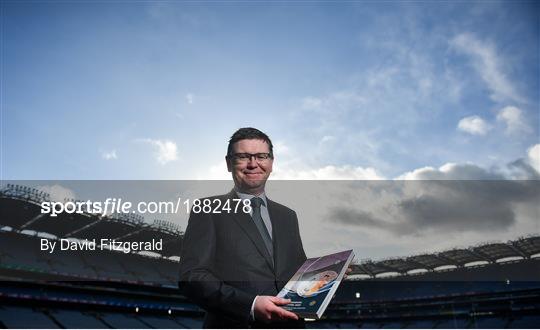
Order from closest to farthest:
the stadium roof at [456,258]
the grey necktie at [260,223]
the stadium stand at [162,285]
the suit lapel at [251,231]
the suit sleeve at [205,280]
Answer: the suit sleeve at [205,280] < the suit lapel at [251,231] < the grey necktie at [260,223] < the stadium stand at [162,285] < the stadium roof at [456,258]

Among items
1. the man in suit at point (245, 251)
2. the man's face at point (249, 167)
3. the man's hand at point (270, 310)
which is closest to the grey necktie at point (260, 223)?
the man in suit at point (245, 251)

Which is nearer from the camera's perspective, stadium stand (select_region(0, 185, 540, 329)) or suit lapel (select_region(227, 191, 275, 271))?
suit lapel (select_region(227, 191, 275, 271))

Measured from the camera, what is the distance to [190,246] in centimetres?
291

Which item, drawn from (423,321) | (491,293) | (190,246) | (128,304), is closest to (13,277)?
(128,304)

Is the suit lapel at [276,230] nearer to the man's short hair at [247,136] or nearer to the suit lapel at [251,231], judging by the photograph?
the suit lapel at [251,231]

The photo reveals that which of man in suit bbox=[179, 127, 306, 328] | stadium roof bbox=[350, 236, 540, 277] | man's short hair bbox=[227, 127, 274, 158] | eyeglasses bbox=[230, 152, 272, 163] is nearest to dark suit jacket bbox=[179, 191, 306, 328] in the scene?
man in suit bbox=[179, 127, 306, 328]

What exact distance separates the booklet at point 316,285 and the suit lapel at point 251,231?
360 mm

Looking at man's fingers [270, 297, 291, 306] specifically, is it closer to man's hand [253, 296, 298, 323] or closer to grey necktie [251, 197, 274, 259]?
man's hand [253, 296, 298, 323]

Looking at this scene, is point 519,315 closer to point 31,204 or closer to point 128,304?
point 128,304

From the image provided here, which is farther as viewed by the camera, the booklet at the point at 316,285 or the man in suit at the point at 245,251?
the man in suit at the point at 245,251

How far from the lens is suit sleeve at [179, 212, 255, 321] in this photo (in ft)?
8.47

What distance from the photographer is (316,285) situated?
2.44 metres

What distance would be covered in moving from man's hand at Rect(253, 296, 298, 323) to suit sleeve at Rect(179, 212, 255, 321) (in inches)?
2.8

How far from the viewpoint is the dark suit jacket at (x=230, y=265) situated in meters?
2.62
